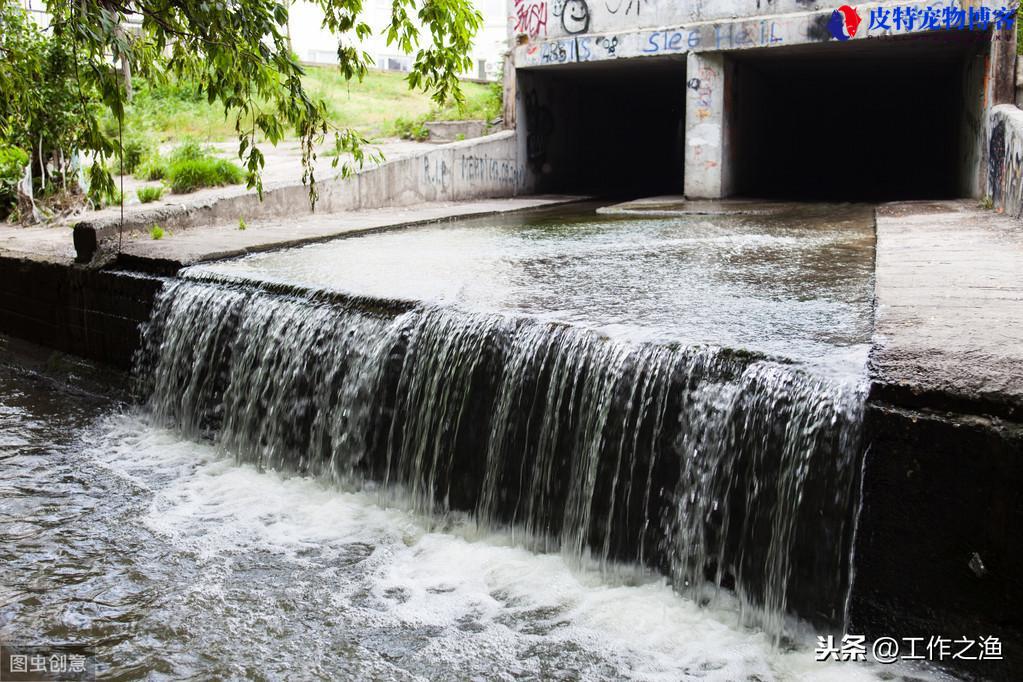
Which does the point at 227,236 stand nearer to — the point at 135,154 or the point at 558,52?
the point at 135,154

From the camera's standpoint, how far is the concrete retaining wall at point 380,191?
8898 millimetres

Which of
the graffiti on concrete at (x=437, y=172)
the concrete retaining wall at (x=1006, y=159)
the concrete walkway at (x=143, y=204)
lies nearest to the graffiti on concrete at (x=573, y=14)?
the graffiti on concrete at (x=437, y=172)

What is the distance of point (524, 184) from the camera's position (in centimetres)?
1636

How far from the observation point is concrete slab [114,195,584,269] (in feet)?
25.6

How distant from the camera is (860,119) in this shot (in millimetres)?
23312

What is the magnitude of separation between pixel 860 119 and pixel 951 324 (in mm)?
21352

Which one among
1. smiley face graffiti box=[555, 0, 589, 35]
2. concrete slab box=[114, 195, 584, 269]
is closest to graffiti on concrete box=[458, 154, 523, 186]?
concrete slab box=[114, 195, 584, 269]

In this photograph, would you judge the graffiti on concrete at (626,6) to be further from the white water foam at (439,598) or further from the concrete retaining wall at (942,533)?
the concrete retaining wall at (942,533)

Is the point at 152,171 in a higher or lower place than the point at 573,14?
lower

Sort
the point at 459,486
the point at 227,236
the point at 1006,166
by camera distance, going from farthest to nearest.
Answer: the point at 1006,166, the point at 227,236, the point at 459,486

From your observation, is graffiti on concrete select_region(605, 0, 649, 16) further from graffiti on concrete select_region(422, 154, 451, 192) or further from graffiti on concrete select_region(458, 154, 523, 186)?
graffiti on concrete select_region(422, 154, 451, 192)

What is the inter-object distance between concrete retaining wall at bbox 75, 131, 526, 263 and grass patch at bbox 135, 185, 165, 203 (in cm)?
234

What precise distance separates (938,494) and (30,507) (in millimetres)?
4694

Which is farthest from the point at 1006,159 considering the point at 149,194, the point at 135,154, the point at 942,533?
the point at 135,154
